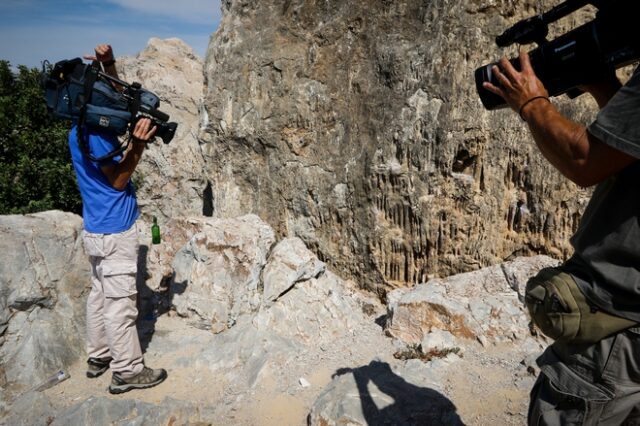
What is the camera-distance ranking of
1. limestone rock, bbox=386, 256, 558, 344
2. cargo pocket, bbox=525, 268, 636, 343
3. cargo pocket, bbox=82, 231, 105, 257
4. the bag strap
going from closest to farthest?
1. cargo pocket, bbox=525, 268, 636, 343
2. the bag strap
3. cargo pocket, bbox=82, 231, 105, 257
4. limestone rock, bbox=386, 256, 558, 344

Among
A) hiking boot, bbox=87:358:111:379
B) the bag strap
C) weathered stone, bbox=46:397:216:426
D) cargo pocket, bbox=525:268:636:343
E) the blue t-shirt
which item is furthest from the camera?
hiking boot, bbox=87:358:111:379

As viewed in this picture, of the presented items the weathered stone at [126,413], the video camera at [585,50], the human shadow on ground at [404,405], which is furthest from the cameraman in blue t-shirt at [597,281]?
the weathered stone at [126,413]

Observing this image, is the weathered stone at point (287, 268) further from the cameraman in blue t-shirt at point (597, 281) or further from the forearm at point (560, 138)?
the forearm at point (560, 138)

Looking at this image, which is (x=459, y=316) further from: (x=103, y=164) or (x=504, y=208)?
(x=103, y=164)

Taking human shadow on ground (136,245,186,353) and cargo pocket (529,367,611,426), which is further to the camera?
human shadow on ground (136,245,186,353)

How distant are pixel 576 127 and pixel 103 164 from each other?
348cm

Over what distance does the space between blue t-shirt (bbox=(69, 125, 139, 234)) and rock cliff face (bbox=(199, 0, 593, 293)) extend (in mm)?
2813

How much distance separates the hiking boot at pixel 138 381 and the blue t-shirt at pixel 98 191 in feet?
4.55

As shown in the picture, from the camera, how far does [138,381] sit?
4133mm

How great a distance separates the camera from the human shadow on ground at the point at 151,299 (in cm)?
534

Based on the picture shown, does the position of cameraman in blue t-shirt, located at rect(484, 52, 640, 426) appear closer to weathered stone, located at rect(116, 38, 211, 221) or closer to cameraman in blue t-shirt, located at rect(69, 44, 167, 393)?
cameraman in blue t-shirt, located at rect(69, 44, 167, 393)

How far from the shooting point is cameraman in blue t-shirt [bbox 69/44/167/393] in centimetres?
379

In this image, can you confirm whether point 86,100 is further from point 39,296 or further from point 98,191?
point 39,296

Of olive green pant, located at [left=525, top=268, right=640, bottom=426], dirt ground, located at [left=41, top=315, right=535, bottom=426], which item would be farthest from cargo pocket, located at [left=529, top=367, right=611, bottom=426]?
dirt ground, located at [left=41, top=315, right=535, bottom=426]
